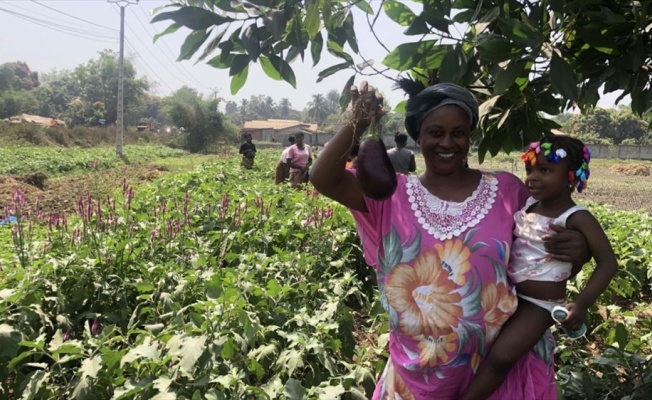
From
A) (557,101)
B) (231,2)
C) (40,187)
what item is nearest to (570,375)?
(557,101)

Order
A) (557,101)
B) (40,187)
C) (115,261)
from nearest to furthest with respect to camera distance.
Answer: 1. (557,101)
2. (115,261)
3. (40,187)

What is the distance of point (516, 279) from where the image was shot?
1502 millimetres

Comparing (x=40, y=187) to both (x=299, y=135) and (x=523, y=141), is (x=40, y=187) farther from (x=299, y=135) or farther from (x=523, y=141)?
(x=523, y=141)

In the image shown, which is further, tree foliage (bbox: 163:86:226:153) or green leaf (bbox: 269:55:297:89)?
tree foliage (bbox: 163:86:226:153)

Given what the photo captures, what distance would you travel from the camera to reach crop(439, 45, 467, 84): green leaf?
64.8 inches

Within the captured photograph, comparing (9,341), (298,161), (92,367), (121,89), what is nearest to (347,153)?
(92,367)

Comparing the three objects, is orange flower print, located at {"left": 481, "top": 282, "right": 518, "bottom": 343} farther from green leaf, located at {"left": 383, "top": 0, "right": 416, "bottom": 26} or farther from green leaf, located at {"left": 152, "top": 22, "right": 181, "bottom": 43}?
green leaf, located at {"left": 152, "top": 22, "right": 181, "bottom": 43}

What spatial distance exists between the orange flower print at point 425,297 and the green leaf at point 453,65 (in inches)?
22.3

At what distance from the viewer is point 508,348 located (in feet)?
4.69

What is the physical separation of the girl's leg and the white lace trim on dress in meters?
0.30

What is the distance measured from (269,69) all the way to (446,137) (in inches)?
25.8

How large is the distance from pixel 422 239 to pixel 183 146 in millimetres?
42901

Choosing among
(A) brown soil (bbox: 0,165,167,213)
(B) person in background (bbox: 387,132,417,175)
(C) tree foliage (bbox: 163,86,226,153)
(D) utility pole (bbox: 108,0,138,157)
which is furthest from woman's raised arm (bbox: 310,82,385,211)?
(C) tree foliage (bbox: 163,86,226,153)

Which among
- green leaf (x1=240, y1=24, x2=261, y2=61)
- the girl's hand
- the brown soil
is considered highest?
green leaf (x1=240, y1=24, x2=261, y2=61)
